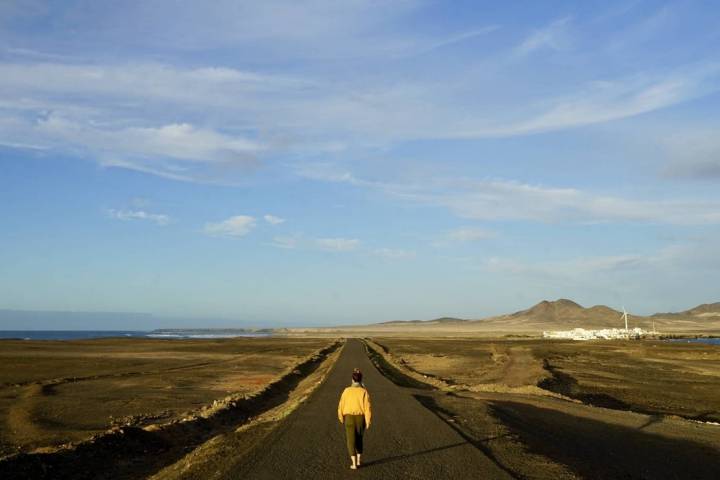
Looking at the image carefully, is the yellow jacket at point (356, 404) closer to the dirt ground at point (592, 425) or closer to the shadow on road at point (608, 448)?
the dirt ground at point (592, 425)

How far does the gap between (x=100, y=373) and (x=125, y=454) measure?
31096 millimetres

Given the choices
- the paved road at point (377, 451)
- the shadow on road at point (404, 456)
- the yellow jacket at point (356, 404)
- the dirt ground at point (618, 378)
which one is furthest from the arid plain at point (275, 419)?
the yellow jacket at point (356, 404)

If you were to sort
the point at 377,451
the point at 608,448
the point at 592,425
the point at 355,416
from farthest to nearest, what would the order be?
the point at 592,425 → the point at 608,448 → the point at 377,451 → the point at 355,416

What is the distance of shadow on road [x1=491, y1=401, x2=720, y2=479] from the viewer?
16.0 m

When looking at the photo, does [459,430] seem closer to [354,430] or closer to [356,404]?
[354,430]

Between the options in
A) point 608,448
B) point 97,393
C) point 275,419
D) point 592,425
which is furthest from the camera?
point 97,393

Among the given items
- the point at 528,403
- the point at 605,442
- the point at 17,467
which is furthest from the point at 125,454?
the point at 528,403

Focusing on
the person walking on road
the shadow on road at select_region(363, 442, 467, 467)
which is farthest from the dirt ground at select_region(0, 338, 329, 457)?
the shadow on road at select_region(363, 442, 467, 467)

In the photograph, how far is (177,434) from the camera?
2033 centimetres

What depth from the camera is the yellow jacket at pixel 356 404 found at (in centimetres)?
1340

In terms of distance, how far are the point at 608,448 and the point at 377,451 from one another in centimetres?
810

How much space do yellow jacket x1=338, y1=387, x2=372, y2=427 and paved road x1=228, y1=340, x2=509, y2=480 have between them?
1204 millimetres

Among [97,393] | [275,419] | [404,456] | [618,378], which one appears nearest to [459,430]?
[404,456]

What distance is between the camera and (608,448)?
19.0m
